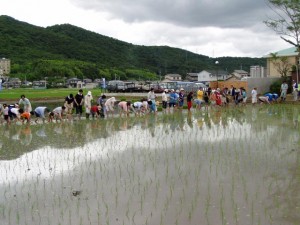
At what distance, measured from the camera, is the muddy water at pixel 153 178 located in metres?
5.88

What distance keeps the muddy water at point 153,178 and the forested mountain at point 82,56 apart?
70517 millimetres

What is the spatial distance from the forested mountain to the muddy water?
70.5 meters

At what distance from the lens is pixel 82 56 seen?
11256 centimetres

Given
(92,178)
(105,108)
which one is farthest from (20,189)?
(105,108)

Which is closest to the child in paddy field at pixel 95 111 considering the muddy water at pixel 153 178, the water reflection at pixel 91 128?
the water reflection at pixel 91 128

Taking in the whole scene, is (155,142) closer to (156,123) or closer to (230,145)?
(230,145)

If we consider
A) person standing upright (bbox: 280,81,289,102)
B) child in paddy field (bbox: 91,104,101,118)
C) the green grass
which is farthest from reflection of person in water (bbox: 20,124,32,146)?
the green grass

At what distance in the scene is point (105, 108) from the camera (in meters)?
20.7

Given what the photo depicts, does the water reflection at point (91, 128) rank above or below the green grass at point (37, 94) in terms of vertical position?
below

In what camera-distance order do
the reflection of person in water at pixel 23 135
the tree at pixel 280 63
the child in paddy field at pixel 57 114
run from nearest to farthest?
the reflection of person in water at pixel 23 135 → the child in paddy field at pixel 57 114 → the tree at pixel 280 63

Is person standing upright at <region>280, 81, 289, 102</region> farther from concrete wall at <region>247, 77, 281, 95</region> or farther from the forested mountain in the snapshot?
the forested mountain

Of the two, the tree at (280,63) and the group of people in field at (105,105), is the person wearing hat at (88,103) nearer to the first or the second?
the group of people in field at (105,105)

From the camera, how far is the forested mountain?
87.2 meters

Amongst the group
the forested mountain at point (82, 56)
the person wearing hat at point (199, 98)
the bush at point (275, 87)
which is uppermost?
the forested mountain at point (82, 56)
